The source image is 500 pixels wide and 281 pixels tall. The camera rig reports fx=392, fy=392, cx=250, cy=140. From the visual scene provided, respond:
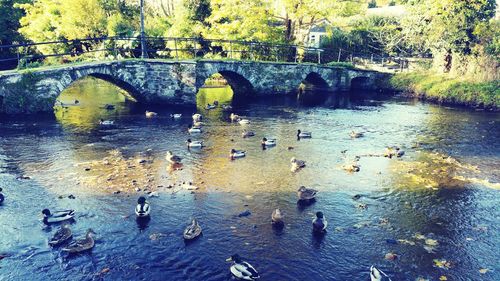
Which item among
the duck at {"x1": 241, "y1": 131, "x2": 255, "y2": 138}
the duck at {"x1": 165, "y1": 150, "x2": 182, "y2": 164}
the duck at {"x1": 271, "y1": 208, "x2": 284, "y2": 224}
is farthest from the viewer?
the duck at {"x1": 241, "y1": 131, "x2": 255, "y2": 138}

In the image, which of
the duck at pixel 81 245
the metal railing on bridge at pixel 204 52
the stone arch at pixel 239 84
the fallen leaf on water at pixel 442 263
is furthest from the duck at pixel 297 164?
the metal railing on bridge at pixel 204 52

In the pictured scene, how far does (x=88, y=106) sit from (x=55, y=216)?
23.5m

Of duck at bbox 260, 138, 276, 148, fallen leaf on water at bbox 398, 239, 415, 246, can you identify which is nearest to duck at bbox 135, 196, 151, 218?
A: fallen leaf on water at bbox 398, 239, 415, 246

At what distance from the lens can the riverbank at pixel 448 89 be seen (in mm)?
38006

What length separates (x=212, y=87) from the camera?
167 feet

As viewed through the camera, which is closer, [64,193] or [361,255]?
[361,255]

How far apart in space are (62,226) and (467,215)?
15.3 m

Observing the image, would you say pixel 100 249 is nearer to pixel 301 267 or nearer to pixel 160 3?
pixel 301 267

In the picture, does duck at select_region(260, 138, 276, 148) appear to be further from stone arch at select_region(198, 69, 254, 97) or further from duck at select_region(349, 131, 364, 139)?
stone arch at select_region(198, 69, 254, 97)

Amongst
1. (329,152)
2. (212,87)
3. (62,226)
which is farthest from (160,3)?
(62,226)

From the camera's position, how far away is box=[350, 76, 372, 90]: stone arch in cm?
4944

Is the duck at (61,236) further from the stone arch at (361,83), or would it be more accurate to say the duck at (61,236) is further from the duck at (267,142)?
the stone arch at (361,83)

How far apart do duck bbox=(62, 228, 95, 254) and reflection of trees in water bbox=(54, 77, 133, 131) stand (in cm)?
1627

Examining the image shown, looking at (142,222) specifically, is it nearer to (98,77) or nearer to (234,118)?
(234,118)
